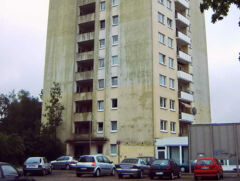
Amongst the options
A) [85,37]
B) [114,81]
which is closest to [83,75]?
[114,81]

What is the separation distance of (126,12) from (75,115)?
689 inches

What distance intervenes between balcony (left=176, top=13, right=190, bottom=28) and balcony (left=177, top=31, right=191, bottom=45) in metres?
2.18

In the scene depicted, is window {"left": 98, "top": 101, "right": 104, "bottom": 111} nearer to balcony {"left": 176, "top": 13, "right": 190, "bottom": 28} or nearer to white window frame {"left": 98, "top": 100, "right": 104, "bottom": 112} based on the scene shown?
white window frame {"left": 98, "top": 100, "right": 104, "bottom": 112}

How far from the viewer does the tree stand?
157 ft

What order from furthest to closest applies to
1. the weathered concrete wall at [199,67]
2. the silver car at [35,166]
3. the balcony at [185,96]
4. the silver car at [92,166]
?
the weathered concrete wall at [199,67] < the balcony at [185,96] < the silver car at [35,166] < the silver car at [92,166]

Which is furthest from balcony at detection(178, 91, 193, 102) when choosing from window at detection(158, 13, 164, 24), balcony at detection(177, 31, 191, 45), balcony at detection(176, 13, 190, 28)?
balcony at detection(176, 13, 190, 28)

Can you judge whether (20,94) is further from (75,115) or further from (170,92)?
(170,92)

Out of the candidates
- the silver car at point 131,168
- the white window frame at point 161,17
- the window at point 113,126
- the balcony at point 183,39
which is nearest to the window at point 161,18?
the white window frame at point 161,17

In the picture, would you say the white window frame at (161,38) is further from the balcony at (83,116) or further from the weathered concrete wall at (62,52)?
the balcony at (83,116)

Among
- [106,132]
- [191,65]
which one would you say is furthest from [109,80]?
[191,65]

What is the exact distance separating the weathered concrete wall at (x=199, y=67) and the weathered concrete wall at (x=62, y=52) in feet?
66.6

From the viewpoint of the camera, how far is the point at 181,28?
5412 cm

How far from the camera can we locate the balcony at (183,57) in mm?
49403

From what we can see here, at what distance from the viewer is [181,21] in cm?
5141
